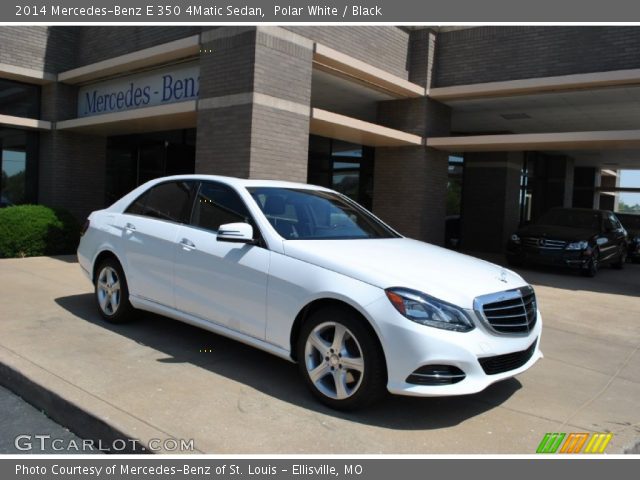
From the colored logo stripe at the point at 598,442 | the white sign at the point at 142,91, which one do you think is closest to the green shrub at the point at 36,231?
the white sign at the point at 142,91

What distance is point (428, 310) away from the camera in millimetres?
3703

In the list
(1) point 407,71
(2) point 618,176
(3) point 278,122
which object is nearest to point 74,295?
(3) point 278,122

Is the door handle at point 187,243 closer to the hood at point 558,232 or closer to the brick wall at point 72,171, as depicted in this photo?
the hood at point 558,232

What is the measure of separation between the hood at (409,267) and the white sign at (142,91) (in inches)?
282

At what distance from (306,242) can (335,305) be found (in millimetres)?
664

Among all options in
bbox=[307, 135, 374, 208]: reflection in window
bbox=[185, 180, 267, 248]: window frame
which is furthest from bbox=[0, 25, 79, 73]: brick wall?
bbox=[185, 180, 267, 248]: window frame

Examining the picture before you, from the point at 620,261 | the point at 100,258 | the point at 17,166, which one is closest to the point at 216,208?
the point at 100,258

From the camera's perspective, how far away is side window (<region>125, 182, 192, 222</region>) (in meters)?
5.46

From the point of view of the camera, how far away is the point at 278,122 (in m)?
9.73

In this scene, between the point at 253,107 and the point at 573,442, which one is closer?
the point at 573,442

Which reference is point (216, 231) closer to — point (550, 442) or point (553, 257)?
point (550, 442)

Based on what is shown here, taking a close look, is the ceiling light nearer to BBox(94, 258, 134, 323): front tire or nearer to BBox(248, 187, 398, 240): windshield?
BBox(248, 187, 398, 240): windshield

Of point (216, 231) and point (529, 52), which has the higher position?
point (529, 52)

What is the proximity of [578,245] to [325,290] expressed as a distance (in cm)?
973
